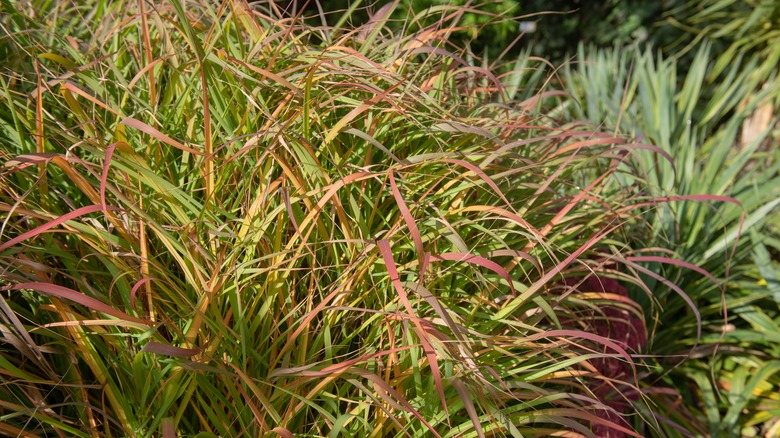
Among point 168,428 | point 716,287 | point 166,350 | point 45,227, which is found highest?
point 45,227

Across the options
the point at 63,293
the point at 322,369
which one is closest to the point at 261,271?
the point at 322,369

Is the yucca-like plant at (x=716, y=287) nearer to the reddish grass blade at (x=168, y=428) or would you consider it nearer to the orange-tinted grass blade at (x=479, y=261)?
the orange-tinted grass blade at (x=479, y=261)

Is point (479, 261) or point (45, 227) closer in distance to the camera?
point (45, 227)

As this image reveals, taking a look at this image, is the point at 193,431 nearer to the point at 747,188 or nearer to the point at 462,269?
the point at 462,269

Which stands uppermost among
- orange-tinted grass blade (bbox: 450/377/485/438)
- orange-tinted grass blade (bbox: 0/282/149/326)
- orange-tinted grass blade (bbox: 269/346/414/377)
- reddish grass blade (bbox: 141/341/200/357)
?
orange-tinted grass blade (bbox: 0/282/149/326)

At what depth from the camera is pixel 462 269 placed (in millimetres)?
1527

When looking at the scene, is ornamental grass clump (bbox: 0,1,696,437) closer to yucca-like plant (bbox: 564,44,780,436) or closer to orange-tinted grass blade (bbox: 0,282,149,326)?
orange-tinted grass blade (bbox: 0,282,149,326)

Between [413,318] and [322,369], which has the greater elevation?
[413,318]

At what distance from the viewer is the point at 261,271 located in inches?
50.4

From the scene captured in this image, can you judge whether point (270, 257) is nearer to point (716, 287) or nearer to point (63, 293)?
point (63, 293)

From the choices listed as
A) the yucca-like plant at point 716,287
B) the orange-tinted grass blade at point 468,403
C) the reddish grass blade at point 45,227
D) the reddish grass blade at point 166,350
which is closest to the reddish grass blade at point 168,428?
the reddish grass blade at point 166,350

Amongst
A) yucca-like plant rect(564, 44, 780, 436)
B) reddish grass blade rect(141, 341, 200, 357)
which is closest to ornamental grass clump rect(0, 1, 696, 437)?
reddish grass blade rect(141, 341, 200, 357)

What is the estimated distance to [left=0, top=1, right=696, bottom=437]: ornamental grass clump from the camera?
127 cm

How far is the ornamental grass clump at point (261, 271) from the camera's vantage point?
1.27m
